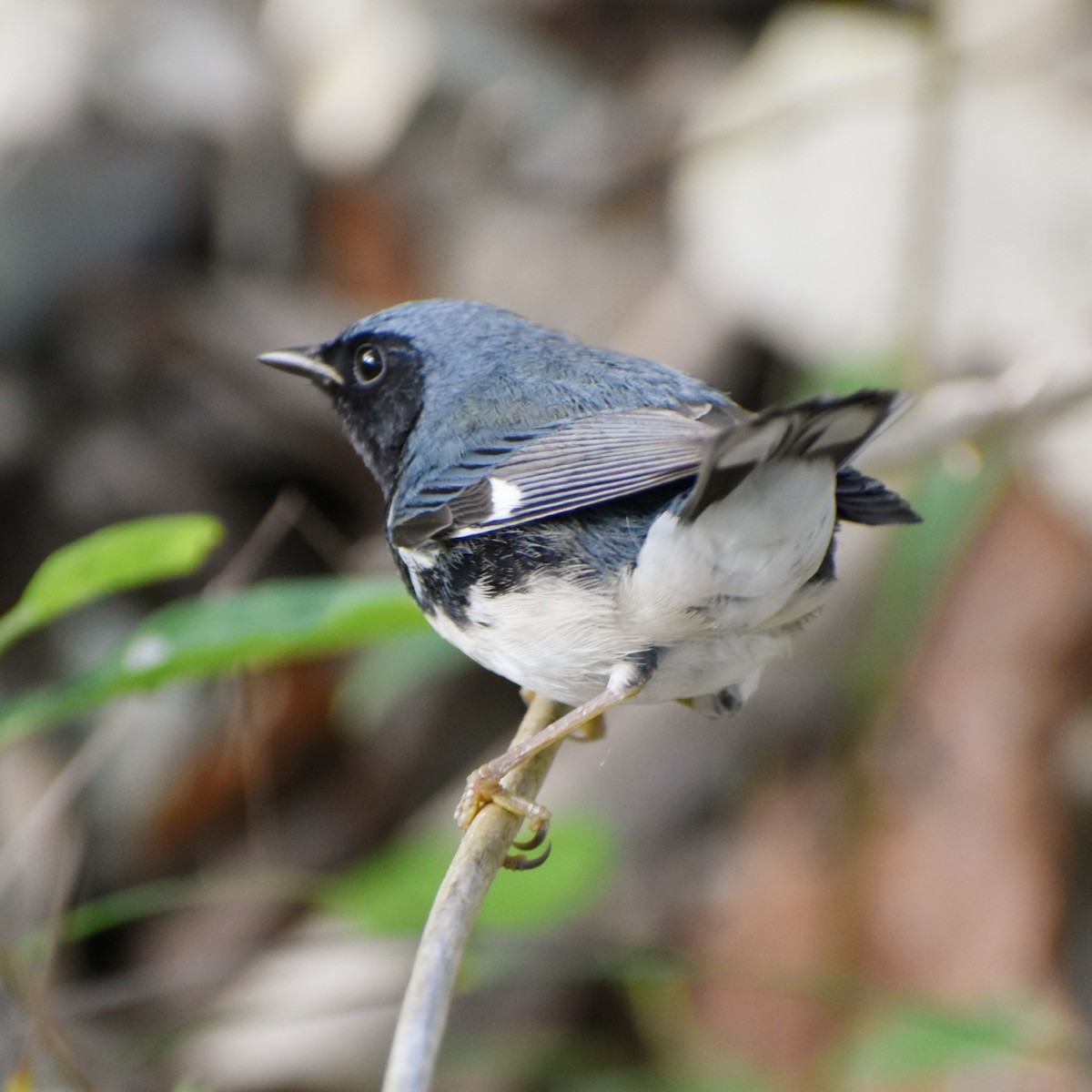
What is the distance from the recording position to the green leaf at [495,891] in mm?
3291

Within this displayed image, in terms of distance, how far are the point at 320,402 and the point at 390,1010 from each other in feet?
8.53

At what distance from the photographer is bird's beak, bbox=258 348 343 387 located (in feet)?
10.00

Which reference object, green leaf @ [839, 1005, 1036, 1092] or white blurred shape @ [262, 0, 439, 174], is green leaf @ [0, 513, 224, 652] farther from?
white blurred shape @ [262, 0, 439, 174]

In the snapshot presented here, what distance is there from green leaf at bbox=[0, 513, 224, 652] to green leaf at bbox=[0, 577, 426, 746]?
12cm

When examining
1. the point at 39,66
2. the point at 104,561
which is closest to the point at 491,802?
the point at 104,561

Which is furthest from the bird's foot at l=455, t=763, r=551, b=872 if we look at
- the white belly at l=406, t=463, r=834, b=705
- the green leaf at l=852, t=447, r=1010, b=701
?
the green leaf at l=852, t=447, r=1010, b=701

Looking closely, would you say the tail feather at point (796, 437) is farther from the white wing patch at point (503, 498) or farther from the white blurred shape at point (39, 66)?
the white blurred shape at point (39, 66)

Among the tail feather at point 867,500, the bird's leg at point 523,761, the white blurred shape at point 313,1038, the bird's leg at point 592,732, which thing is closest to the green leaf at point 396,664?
the white blurred shape at point 313,1038

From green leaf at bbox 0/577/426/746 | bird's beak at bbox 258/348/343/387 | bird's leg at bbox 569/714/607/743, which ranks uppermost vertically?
bird's beak at bbox 258/348/343/387

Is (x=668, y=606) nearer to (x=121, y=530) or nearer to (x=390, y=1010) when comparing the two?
(x=121, y=530)

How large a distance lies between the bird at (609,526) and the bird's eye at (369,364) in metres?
0.18

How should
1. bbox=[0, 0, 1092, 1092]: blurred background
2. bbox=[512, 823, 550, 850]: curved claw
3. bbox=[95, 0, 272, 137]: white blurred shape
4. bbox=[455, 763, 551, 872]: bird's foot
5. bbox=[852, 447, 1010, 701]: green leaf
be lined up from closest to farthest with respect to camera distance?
bbox=[455, 763, 551, 872]: bird's foot, bbox=[512, 823, 550, 850]: curved claw, bbox=[0, 0, 1092, 1092]: blurred background, bbox=[852, 447, 1010, 701]: green leaf, bbox=[95, 0, 272, 137]: white blurred shape

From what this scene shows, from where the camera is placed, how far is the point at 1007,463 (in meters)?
4.60

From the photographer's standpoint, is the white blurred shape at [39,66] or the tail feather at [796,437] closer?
the tail feather at [796,437]
